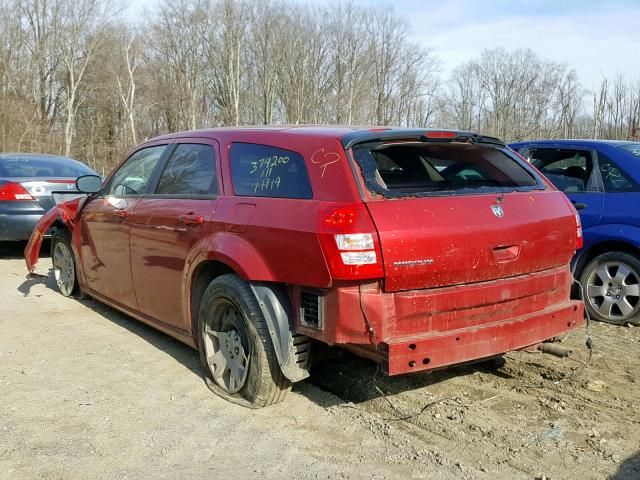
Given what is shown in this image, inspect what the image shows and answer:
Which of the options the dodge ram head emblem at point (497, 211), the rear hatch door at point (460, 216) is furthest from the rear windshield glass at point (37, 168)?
the dodge ram head emblem at point (497, 211)

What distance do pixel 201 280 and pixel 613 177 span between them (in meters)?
3.99

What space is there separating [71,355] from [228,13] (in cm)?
4203

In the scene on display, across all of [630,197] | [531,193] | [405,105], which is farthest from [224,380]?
[405,105]

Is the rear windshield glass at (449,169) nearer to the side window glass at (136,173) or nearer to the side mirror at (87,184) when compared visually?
the side window glass at (136,173)

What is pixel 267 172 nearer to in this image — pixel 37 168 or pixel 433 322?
pixel 433 322

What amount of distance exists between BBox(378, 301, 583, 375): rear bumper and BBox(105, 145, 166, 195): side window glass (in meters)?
2.65

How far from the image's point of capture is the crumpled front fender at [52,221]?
232 inches

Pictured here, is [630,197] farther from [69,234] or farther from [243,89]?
[243,89]

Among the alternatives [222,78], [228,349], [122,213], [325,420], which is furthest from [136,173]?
[222,78]

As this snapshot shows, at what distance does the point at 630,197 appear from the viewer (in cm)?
533

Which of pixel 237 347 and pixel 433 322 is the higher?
pixel 433 322

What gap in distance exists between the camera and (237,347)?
3.65m

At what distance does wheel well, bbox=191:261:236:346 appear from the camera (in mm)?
3770

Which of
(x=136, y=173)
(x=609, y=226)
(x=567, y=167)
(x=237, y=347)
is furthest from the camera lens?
(x=567, y=167)
